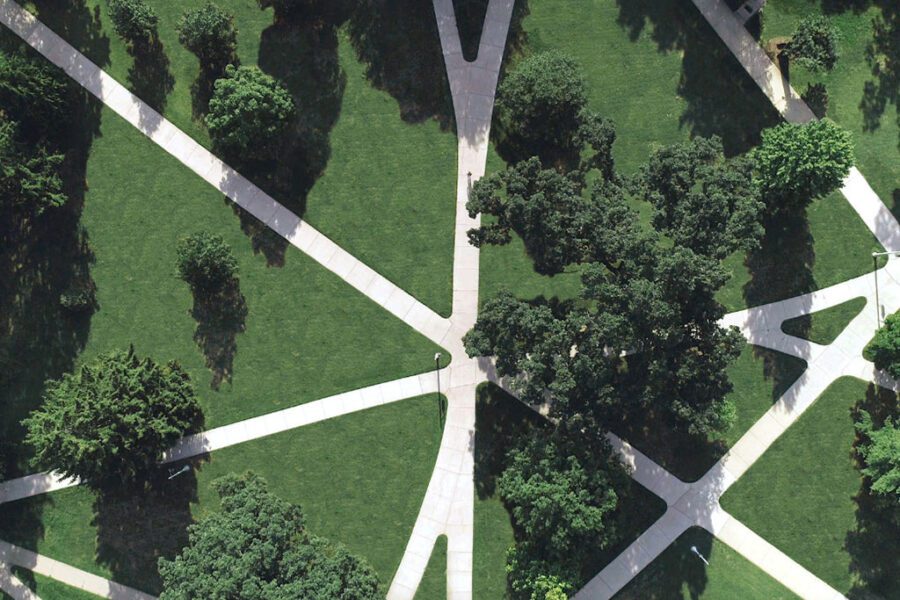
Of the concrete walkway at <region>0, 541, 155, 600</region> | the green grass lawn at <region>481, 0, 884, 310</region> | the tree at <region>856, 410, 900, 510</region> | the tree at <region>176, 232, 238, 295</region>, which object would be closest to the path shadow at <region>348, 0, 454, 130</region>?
the green grass lawn at <region>481, 0, 884, 310</region>

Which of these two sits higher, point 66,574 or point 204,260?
point 204,260

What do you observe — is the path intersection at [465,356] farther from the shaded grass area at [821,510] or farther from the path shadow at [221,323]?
the path shadow at [221,323]

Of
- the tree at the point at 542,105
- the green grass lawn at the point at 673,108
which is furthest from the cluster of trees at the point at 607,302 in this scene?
the green grass lawn at the point at 673,108

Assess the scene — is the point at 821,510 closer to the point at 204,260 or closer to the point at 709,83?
the point at 709,83

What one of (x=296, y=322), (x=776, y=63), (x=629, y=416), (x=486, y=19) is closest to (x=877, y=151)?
(x=776, y=63)

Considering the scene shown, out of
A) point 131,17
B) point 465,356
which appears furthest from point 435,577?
point 131,17

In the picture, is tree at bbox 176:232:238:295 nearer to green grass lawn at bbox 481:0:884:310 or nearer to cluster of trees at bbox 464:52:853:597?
cluster of trees at bbox 464:52:853:597
